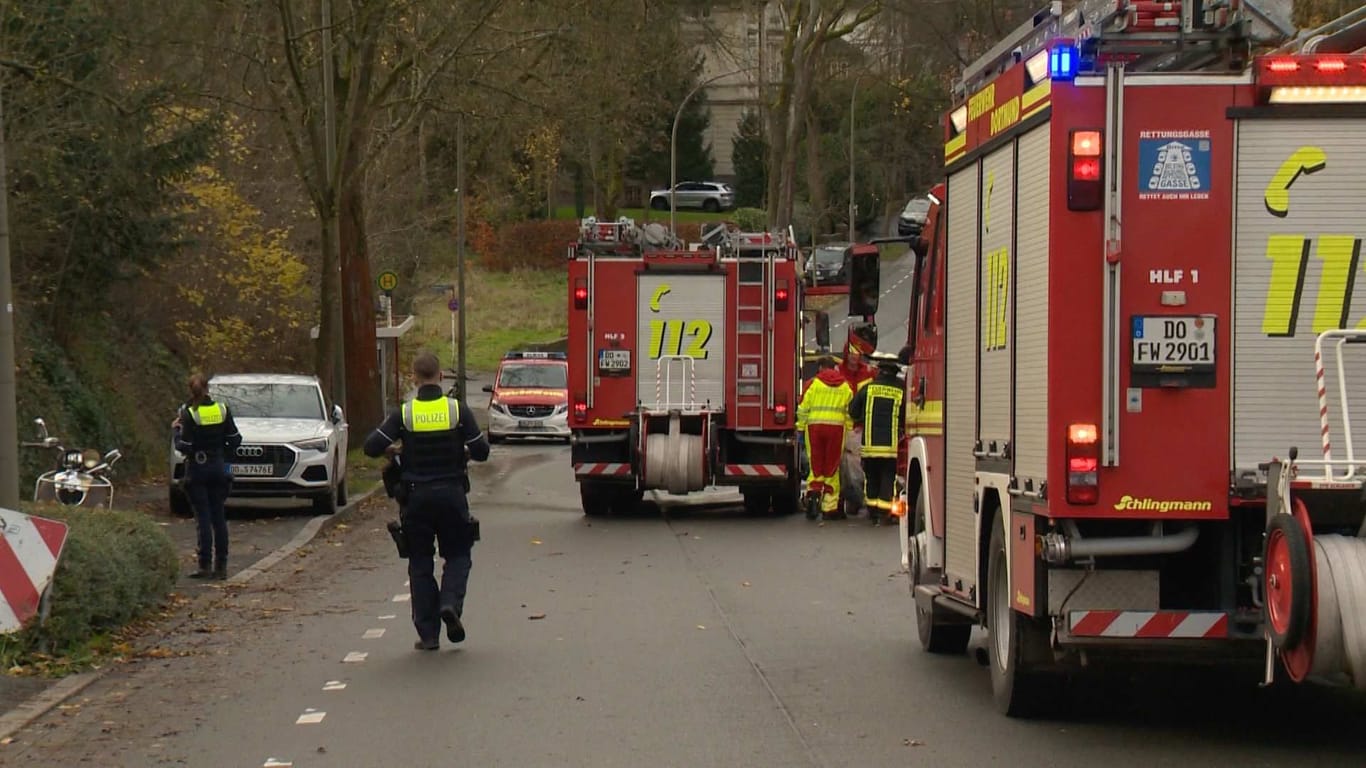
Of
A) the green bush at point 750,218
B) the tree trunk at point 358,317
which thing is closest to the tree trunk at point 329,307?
the tree trunk at point 358,317

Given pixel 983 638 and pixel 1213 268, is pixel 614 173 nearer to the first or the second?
pixel 983 638

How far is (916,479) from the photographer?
11805 mm

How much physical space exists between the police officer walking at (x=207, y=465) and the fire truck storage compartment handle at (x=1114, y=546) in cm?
966

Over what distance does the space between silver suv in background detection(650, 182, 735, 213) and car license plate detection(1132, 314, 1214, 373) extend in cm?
8336

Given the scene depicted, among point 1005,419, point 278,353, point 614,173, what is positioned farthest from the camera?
point 614,173

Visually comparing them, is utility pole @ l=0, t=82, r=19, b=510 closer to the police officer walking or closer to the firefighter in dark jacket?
the police officer walking

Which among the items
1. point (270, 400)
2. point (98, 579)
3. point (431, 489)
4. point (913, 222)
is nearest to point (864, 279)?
point (431, 489)

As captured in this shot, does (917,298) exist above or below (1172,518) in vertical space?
above

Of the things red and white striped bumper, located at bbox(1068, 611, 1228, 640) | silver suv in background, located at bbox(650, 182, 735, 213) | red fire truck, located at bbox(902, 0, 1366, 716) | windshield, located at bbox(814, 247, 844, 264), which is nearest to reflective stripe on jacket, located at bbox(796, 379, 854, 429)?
red fire truck, located at bbox(902, 0, 1366, 716)

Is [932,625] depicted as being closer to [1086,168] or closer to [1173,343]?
[1173,343]

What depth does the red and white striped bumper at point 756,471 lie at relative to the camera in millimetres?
22328

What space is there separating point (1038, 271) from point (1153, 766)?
85.8 inches

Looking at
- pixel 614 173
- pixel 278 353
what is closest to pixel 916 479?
pixel 278 353

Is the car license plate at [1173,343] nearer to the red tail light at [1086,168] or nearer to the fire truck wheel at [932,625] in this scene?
the red tail light at [1086,168]
